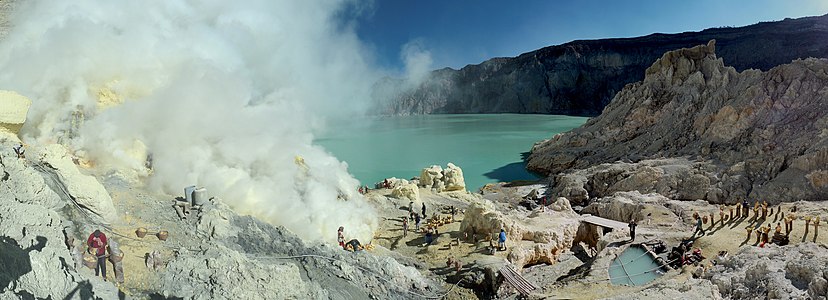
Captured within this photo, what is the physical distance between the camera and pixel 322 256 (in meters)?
10.6

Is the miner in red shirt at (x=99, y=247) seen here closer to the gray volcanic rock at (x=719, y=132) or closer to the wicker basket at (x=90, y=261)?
the wicker basket at (x=90, y=261)

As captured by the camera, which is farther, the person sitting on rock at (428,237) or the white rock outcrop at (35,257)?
the person sitting on rock at (428,237)

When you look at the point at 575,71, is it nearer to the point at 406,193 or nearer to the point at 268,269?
the point at 406,193

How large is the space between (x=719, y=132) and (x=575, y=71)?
3719 inches

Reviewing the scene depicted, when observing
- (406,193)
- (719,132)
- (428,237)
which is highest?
(406,193)

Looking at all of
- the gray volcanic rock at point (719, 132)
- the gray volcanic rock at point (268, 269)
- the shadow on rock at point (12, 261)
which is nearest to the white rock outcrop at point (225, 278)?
the gray volcanic rock at point (268, 269)

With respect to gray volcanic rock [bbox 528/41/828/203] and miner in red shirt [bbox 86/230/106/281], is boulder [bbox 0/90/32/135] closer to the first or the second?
miner in red shirt [bbox 86/230/106/281]

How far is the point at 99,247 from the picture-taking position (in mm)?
7988

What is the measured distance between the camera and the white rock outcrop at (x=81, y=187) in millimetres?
9320

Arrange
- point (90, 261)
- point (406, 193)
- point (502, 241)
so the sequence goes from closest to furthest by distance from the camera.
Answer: point (90, 261) → point (502, 241) → point (406, 193)

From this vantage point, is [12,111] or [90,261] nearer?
[90,261]

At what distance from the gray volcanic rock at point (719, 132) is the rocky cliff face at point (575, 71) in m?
56.1

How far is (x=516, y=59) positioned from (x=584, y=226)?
115971 millimetres

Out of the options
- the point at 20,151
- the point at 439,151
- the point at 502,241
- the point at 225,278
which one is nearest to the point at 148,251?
the point at 225,278
